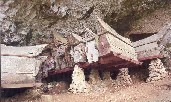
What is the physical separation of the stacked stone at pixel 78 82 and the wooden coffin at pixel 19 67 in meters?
1.58

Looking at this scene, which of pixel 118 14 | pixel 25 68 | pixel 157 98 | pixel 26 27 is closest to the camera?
pixel 157 98

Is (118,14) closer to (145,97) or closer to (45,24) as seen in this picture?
(45,24)

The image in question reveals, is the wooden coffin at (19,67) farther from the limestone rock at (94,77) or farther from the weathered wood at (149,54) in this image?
the weathered wood at (149,54)

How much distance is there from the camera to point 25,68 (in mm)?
14641

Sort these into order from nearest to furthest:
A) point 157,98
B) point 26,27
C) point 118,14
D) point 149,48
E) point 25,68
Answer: point 157,98 → point 25,68 → point 149,48 → point 26,27 → point 118,14

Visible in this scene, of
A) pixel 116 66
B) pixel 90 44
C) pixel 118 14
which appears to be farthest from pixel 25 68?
pixel 118 14

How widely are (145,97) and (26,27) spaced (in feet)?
24.0

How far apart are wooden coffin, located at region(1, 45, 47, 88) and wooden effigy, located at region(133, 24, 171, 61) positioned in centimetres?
488

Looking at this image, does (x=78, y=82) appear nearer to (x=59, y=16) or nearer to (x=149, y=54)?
(x=149, y=54)

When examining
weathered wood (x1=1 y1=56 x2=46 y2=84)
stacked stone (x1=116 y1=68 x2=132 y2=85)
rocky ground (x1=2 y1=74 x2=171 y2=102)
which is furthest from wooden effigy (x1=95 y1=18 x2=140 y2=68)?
weathered wood (x1=1 y1=56 x2=46 y2=84)

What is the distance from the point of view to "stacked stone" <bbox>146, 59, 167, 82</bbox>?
51.9 feet

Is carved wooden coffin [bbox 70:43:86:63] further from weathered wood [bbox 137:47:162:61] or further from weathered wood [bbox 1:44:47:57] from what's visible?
weathered wood [bbox 137:47:162:61]

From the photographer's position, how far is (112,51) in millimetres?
14219

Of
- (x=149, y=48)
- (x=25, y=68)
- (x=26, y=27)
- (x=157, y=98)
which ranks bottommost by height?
(x=157, y=98)
